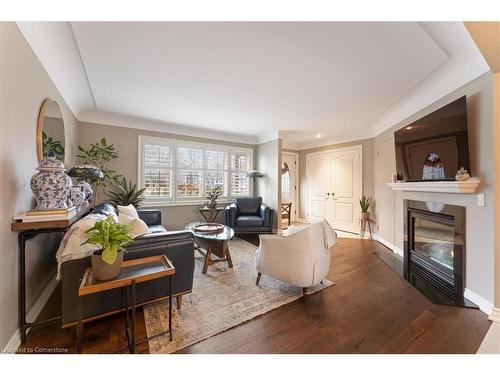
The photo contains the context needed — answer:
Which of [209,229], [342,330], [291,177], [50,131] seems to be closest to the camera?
[342,330]

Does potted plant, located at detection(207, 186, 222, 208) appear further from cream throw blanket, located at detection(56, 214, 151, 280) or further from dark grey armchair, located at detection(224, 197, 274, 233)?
cream throw blanket, located at detection(56, 214, 151, 280)

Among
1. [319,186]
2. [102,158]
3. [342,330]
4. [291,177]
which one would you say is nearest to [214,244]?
[342,330]

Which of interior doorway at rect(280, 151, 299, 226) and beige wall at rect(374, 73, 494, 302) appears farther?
interior doorway at rect(280, 151, 299, 226)

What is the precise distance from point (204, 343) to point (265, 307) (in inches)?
25.8

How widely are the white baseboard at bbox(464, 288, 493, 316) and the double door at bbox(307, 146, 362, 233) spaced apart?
9.09ft

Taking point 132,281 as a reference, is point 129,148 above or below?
above

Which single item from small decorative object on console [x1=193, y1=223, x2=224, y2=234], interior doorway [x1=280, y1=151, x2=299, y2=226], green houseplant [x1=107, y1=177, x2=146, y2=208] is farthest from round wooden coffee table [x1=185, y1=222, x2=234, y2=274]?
interior doorway [x1=280, y1=151, x2=299, y2=226]

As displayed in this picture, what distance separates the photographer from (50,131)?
84.7 inches

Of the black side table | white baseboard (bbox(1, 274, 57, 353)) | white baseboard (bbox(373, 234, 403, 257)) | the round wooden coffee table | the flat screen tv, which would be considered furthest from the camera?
white baseboard (bbox(373, 234, 403, 257))

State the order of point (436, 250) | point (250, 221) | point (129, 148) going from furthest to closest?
1. point (250, 221)
2. point (129, 148)
3. point (436, 250)

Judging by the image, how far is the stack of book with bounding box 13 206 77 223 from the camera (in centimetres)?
140

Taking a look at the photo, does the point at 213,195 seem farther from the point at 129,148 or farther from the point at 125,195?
the point at 129,148

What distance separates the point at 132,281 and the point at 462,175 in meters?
3.11

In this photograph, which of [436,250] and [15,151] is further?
[436,250]
